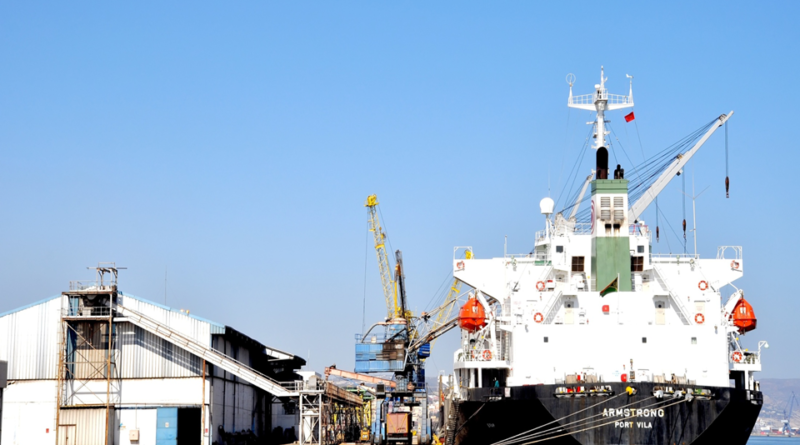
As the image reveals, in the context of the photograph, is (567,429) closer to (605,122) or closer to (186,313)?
(605,122)

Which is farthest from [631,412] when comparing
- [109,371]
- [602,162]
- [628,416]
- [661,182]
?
[109,371]

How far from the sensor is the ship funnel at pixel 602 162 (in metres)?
51.9

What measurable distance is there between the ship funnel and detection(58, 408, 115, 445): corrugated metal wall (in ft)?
107

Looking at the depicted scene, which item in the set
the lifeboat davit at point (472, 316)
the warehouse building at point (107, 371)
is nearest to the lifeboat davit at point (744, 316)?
the lifeboat davit at point (472, 316)

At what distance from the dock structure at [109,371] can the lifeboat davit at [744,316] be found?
2599 centimetres

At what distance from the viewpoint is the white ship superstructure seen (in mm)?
47219

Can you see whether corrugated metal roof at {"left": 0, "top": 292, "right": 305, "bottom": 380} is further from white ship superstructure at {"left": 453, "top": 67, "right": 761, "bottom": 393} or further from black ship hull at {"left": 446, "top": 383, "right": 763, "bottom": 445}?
black ship hull at {"left": 446, "top": 383, "right": 763, "bottom": 445}

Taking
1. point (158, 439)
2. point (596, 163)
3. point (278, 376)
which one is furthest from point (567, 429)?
point (278, 376)

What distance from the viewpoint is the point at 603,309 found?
158 feet

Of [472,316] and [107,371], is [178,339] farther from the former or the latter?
[472,316]

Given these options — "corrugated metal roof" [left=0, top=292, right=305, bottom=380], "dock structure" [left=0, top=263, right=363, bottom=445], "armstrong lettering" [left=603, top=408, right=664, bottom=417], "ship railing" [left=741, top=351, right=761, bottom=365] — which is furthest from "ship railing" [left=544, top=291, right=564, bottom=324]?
"corrugated metal roof" [left=0, top=292, right=305, bottom=380]

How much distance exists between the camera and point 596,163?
52469mm

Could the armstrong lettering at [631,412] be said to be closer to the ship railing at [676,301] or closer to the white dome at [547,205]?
the ship railing at [676,301]

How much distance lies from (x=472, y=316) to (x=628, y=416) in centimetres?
1313
